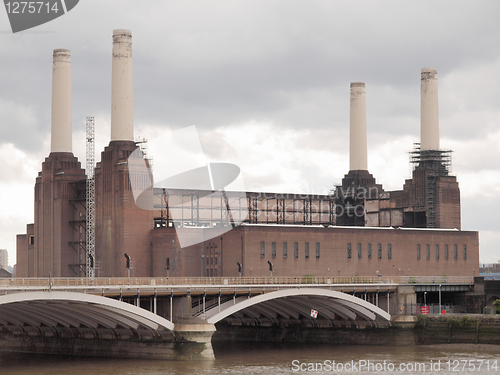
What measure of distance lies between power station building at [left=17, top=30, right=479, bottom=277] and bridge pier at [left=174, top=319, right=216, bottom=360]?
29.7m

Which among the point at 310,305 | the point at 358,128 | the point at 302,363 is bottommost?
the point at 302,363

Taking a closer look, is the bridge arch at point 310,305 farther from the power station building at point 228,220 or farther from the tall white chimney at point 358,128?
the tall white chimney at point 358,128

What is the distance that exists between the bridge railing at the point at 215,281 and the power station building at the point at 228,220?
5.83 metres

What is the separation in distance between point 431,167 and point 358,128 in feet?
44.5

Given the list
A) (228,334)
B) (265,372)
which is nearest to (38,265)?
(228,334)

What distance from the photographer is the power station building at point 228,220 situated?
10588 cm

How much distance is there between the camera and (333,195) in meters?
137

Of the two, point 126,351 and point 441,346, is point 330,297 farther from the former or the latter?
point 126,351

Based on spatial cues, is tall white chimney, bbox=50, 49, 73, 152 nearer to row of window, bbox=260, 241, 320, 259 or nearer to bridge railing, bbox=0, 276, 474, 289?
bridge railing, bbox=0, 276, 474, 289

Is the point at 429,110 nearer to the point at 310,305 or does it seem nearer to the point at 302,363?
the point at 310,305

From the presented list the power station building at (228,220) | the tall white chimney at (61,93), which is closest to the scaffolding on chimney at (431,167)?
the power station building at (228,220)

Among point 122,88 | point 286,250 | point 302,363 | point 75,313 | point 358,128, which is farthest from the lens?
point 358,128

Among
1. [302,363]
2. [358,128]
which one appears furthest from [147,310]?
[358,128]

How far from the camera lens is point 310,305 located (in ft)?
282
